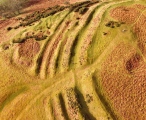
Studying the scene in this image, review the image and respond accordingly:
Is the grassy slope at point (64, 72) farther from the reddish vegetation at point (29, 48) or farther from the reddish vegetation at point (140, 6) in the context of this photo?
the reddish vegetation at point (140, 6)

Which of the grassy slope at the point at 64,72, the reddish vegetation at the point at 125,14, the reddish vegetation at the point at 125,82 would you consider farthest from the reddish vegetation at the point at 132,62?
the reddish vegetation at the point at 125,14

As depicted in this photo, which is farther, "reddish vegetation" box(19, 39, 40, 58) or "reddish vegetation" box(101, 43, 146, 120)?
"reddish vegetation" box(19, 39, 40, 58)

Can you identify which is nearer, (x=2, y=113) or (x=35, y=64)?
(x=2, y=113)

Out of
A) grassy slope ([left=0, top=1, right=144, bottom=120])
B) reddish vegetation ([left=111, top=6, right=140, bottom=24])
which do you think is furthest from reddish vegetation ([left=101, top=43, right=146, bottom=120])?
reddish vegetation ([left=111, top=6, right=140, bottom=24])

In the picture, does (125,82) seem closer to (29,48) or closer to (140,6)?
(140,6)

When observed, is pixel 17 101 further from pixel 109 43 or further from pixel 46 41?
pixel 109 43

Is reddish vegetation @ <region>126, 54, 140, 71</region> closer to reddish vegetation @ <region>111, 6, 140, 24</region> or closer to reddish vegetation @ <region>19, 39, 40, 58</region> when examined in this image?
reddish vegetation @ <region>111, 6, 140, 24</region>

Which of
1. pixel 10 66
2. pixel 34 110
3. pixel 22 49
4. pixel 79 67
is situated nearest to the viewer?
pixel 34 110

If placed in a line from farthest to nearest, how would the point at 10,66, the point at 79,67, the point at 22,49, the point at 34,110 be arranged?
the point at 22,49
the point at 10,66
the point at 79,67
the point at 34,110

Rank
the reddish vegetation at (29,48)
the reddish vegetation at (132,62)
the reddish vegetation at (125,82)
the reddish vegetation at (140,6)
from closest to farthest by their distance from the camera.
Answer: the reddish vegetation at (125,82)
the reddish vegetation at (132,62)
the reddish vegetation at (29,48)
the reddish vegetation at (140,6)

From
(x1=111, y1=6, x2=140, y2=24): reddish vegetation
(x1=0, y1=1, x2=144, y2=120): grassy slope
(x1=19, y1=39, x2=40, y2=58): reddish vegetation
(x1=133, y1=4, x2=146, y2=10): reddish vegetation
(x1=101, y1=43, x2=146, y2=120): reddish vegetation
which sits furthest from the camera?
(x1=133, y1=4, x2=146, y2=10): reddish vegetation

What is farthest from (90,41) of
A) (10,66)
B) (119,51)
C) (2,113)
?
(2,113)
